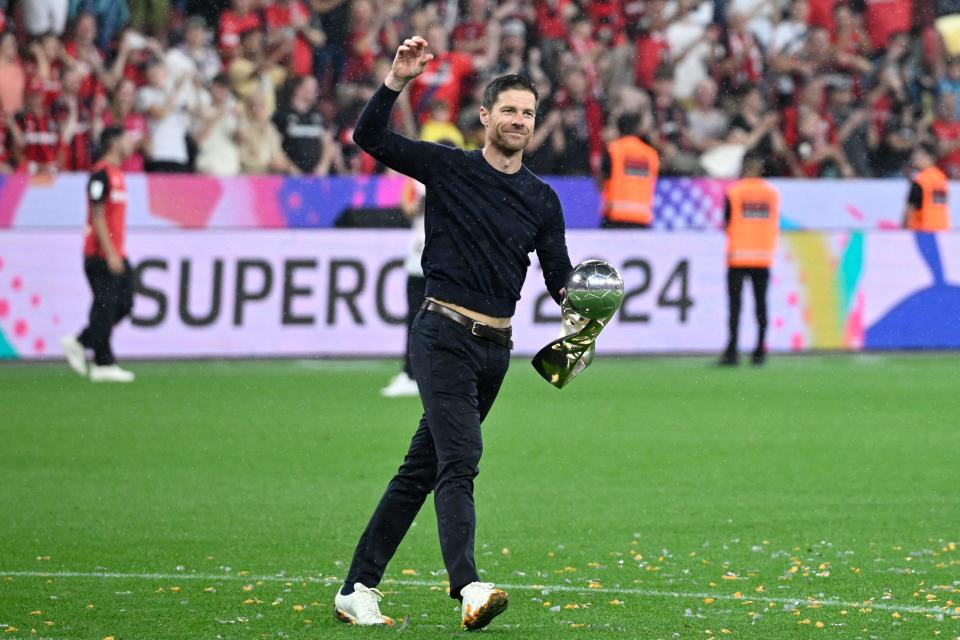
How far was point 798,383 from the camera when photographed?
56.4 ft

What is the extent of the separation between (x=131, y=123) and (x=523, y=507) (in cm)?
1123

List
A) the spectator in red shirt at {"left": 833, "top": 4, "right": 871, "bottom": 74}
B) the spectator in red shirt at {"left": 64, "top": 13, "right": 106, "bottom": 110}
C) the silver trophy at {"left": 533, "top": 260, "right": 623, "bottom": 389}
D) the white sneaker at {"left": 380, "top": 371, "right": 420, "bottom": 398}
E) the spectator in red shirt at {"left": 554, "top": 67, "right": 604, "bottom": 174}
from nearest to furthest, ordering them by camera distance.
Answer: the silver trophy at {"left": 533, "top": 260, "right": 623, "bottom": 389}, the white sneaker at {"left": 380, "top": 371, "right": 420, "bottom": 398}, the spectator in red shirt at {"left": 64, "top": 13, "right": 106, "bottom": 110}, the spectator in red shirt at {"left": 554, "top": 67, "right": 604, "bottom": 174}, the spectator in red shirt at {"left": 833, "top": 4, "right": 871, "bottom": 74}

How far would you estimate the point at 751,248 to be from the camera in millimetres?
19016

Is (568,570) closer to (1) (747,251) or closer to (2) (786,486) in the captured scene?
(2) (786,486)

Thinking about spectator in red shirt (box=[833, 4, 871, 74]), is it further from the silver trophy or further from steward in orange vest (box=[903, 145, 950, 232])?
the silver trophy

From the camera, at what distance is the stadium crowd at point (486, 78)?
19.9 meters

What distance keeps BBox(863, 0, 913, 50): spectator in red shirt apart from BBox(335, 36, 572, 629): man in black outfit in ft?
62.7

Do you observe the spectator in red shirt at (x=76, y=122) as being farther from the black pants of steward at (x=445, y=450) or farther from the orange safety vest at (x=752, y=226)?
the black pants of steward at (x=445, y=450)

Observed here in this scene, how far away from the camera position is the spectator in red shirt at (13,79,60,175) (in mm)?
19562

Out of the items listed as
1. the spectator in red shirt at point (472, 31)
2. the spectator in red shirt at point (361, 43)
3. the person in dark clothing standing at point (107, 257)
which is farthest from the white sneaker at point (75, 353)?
the spectator in red shirt at point (472, 31)

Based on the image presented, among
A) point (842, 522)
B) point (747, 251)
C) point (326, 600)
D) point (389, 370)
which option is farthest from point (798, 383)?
point (326, 600)

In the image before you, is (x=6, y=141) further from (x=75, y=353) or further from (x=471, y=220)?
(x=471, y=220)

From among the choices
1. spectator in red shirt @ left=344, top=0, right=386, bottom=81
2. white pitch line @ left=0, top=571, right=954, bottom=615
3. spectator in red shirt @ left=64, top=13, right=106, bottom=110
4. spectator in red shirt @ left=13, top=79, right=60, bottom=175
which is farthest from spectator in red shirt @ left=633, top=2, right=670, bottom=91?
white pitch line @ left=0, top=571, right=954, bottom=615

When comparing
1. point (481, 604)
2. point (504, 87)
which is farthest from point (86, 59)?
point (481, 604)
